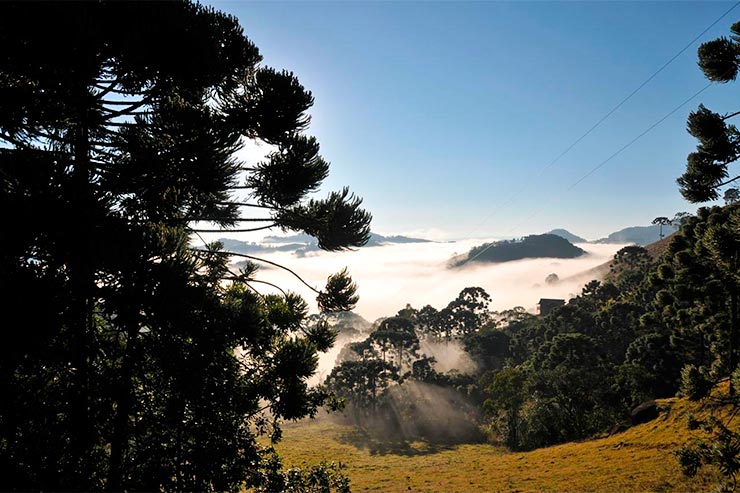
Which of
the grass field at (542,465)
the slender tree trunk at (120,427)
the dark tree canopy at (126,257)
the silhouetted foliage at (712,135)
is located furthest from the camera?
the grass field at (542,465)

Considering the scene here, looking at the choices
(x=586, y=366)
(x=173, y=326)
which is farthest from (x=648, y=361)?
(x=173, y=326)

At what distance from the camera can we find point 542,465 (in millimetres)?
27109

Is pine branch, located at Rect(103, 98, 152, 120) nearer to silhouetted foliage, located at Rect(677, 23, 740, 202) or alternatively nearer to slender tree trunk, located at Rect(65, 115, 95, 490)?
slender tree trunk, located at Rect(65, 115, 95, 490)

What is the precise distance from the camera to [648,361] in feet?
126

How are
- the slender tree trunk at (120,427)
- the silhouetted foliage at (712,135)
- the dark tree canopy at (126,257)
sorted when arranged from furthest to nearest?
the silhouetted foliage at (712,135) < the slender tree trunk at (120,427) < the dark tree canopy at (126,257)

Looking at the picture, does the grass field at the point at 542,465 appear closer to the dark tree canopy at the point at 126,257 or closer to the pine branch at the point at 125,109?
the dark tree canopy at the point at 126,257

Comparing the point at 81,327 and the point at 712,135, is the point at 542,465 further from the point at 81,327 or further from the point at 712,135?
the point at 81,327

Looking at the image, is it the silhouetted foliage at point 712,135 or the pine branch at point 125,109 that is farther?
the silhouetted foliage at point 712,135

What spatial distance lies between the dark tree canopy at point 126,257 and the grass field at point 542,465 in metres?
8.98

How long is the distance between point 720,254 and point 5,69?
525 inches

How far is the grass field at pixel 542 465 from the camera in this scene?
1920 cm

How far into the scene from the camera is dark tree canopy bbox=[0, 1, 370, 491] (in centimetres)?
431

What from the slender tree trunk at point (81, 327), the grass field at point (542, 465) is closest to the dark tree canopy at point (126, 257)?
the slender tree trunk at point (81, 327)

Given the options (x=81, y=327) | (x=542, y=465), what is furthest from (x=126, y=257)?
(x=542, y=465)
